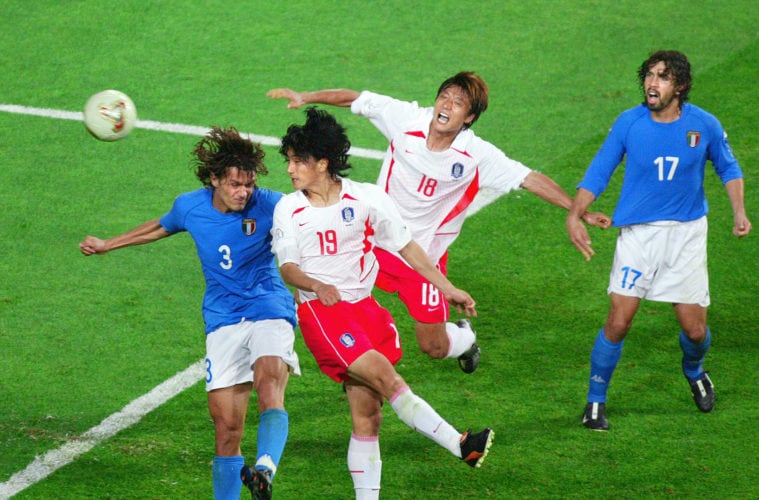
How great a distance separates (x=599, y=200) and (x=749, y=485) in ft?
13.3

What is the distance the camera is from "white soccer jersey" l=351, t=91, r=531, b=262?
8016 mm

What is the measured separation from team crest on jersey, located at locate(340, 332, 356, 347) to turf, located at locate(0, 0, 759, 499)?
0.95 meters

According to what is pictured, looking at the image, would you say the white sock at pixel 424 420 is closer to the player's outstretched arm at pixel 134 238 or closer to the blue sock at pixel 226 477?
the blue sock at pixel 226 477

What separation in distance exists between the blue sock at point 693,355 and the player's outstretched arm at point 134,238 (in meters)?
3.07

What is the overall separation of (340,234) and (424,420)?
1035 mm

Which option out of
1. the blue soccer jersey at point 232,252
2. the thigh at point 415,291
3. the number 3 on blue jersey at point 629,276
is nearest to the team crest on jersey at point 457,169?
the thigh at point 415,291

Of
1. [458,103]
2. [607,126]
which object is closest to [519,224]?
[607,126]

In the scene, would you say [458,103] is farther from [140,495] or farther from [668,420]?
[140,495]

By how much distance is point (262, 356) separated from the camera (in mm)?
6855

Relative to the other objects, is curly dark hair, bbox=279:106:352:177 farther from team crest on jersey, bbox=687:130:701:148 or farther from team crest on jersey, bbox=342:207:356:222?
team crest on jersey, bbox=687:130:701:148

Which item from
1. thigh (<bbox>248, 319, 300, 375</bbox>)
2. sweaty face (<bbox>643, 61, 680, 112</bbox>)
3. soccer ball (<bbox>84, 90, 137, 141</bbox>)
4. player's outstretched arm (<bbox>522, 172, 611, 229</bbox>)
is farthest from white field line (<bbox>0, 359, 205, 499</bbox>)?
sweaty face (<bbox>643, 61, 680, 112</bbox>)

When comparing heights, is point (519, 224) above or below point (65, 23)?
below

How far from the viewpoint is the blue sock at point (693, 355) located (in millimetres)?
7797

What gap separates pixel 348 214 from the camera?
6797mm
